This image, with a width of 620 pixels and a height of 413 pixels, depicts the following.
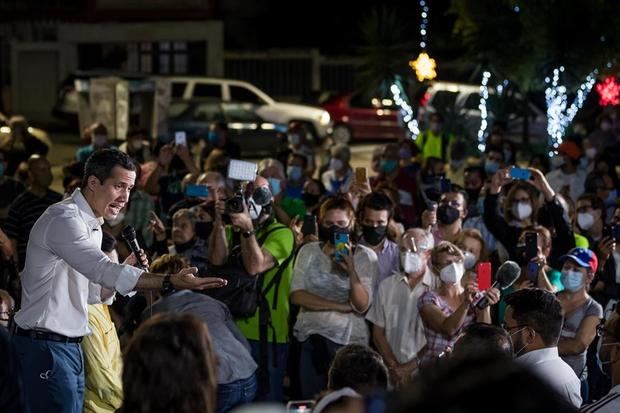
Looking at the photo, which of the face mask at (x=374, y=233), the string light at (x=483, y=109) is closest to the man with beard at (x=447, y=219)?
the face mask at (x=374, y=233)

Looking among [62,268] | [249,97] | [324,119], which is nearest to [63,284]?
[62,268]

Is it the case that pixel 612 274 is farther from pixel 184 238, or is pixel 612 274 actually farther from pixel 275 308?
pixel 184 238

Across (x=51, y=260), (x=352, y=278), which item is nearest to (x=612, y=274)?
(x=352, y=278)

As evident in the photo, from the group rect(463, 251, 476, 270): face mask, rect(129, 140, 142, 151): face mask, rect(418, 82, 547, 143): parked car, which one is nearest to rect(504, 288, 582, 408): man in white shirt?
rect(463, 251, 476, 270): face mask

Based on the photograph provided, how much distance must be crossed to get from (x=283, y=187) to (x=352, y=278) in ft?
11.3

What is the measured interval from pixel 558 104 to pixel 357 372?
48.6ft

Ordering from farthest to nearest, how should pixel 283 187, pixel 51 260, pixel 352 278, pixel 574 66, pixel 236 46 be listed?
pixel 236 46 → pixel 574 66 → pixel 283 187 → pixel 352 278 → pixel 51 260

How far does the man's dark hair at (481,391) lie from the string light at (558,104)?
53.5 feet

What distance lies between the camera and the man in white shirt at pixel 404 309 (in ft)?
27.0

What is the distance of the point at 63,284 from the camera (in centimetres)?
604

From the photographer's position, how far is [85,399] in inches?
275

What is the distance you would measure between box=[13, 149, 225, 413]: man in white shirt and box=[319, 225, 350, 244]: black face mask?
2.54 metres

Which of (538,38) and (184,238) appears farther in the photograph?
(538,38)

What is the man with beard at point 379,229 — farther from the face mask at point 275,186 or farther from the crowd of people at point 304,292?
the face mask at point 275,186
